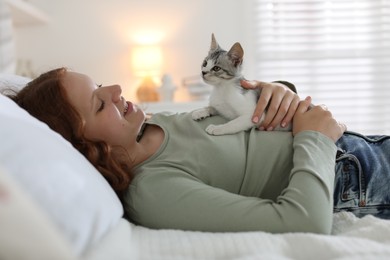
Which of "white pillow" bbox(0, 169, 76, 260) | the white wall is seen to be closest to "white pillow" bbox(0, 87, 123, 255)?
"white pillow" bbox(0, 169, 76, 260)

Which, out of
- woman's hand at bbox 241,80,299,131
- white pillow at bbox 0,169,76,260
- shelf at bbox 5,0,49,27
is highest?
shelf at bbox 5,0,49,27

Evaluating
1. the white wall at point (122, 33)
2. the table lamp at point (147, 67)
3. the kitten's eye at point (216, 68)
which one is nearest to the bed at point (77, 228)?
the kitten's eye at point (216, 68)

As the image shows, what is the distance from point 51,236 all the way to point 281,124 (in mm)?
848

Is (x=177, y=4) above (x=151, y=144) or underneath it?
above

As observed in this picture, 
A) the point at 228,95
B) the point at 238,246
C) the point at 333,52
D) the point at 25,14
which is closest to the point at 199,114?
the point at 228,95

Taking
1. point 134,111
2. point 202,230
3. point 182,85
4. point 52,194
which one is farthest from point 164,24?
point 52,194

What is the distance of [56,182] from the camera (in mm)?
621

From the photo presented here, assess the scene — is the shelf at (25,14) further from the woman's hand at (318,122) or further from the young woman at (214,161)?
the woman's hand at (318,122)

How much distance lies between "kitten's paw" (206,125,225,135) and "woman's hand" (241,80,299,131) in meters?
0.09

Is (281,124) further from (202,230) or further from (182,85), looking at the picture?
(182,85)

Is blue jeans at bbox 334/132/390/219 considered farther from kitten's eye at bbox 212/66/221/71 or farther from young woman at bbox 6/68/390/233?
kitten's eye at bbox 212/66/221/71

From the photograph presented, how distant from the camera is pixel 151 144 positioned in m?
1.17

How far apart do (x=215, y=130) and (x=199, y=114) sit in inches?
5.4

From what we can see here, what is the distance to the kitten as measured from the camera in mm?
1215
